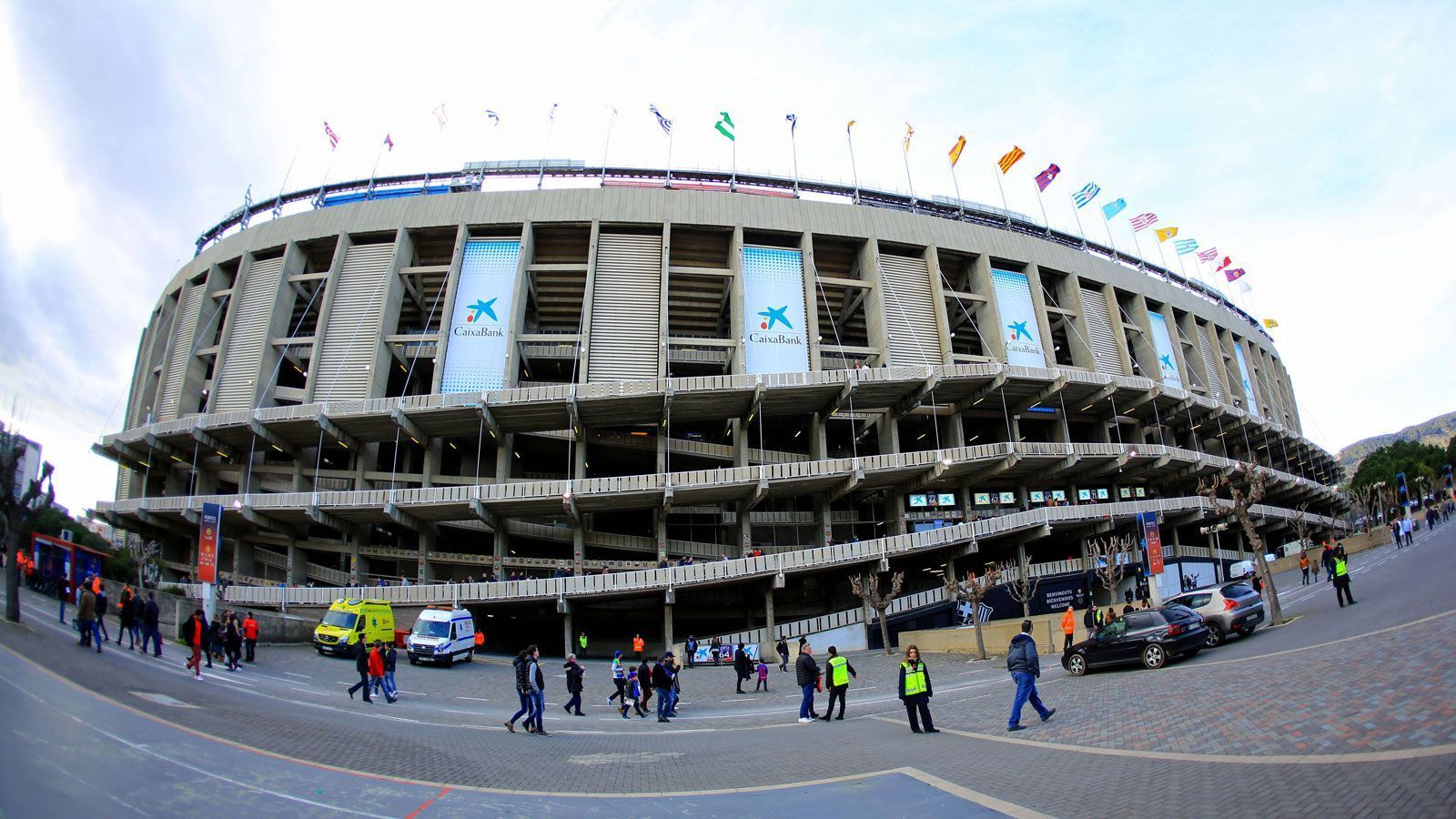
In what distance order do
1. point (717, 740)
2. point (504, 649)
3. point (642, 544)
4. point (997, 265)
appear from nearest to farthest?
1. point (717, 740)
2. point (504, 649)
3. point (642, 544)
4. point (997, 265)

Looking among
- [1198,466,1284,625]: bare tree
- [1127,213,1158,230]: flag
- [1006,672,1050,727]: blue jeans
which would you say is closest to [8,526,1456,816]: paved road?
[1006,672,1050,727]: blue jeans

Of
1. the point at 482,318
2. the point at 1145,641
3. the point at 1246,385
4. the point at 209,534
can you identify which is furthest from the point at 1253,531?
the point at 1246,385

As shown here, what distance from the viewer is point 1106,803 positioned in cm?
602

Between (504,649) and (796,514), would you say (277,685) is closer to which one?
(504,649)

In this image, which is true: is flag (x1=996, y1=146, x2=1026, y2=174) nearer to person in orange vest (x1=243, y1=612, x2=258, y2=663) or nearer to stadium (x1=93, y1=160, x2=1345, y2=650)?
stadium (x1=93, y1=160, x2=1345, y2=650)

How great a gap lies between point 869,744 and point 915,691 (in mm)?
1179

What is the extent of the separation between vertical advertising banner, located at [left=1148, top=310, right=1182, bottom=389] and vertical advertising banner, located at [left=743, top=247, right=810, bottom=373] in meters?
31.6

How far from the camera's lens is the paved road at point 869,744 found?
5.84 metres

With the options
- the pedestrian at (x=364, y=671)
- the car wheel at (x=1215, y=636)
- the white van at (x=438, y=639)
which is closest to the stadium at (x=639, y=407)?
the white van at (x=438, y=639)

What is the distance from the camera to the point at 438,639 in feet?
81.8

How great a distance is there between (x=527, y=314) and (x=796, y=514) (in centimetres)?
2263

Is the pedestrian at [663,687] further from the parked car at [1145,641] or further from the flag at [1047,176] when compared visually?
the flag at [1047,176]

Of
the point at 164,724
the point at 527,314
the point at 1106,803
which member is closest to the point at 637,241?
the point at 527,314

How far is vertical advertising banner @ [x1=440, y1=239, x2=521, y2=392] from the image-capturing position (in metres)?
40.6
